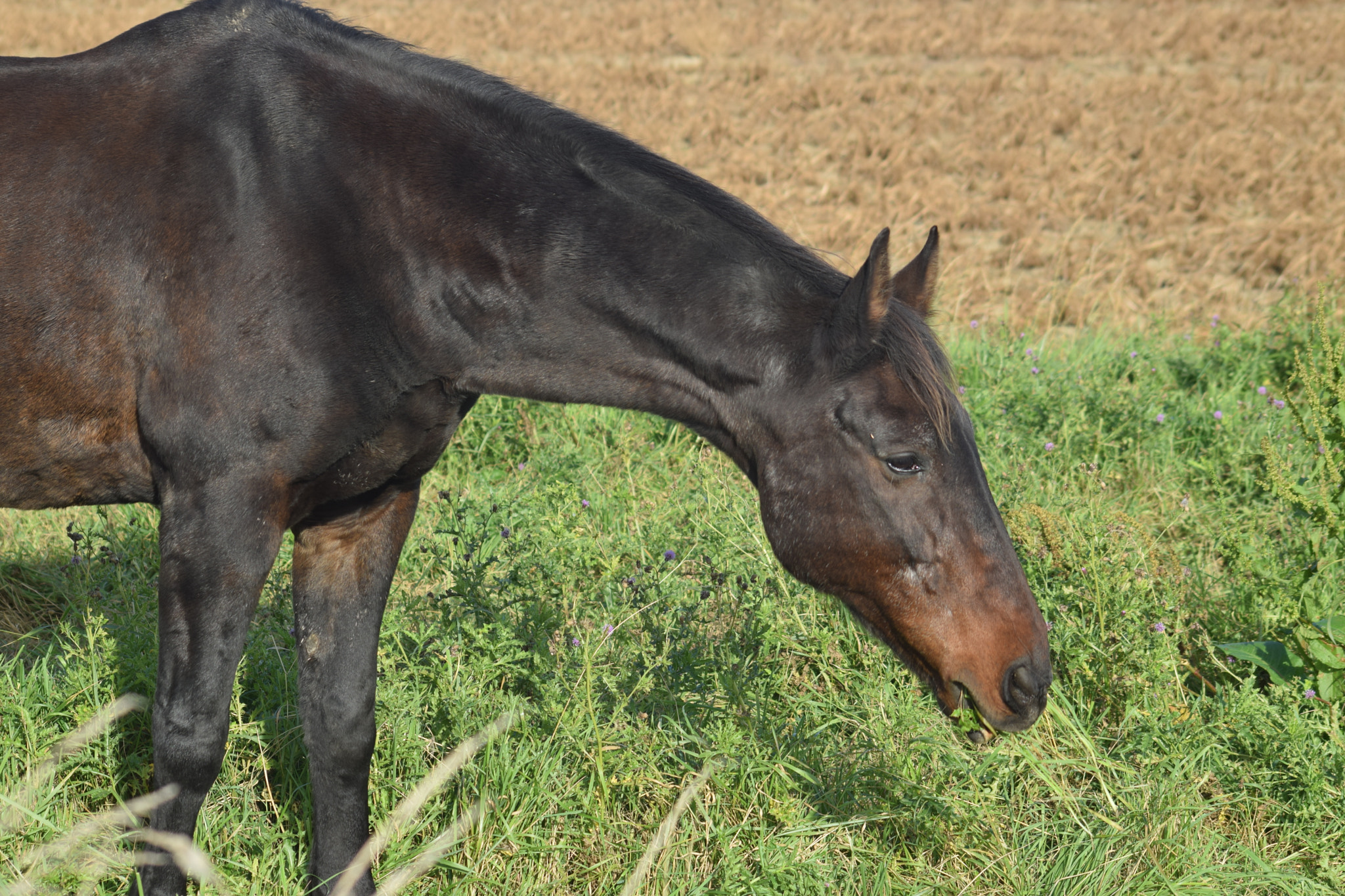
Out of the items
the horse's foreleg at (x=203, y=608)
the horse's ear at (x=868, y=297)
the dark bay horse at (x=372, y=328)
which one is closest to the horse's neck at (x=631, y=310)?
the dark bay horse at (x=372, y=328)

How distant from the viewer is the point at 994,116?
13641 millimetres

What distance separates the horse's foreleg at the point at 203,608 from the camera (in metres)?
2.65

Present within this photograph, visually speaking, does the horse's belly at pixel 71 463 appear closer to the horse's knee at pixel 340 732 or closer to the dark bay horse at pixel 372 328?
Result: the dark bay horse at pixel 372 328

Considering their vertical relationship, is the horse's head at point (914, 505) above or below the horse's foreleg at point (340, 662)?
above

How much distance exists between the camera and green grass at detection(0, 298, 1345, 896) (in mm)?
3057

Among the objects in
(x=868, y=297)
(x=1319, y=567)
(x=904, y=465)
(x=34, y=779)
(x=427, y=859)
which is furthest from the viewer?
(x=1319, y=567)

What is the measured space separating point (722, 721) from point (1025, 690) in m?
1.10

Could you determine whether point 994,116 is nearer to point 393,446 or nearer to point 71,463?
→ point 393,446

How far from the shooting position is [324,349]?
2.66m

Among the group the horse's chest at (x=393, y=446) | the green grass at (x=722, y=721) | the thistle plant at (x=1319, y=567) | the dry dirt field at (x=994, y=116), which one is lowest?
the dry dirt field at (x=994, y=116)

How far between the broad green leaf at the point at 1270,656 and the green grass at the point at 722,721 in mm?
98

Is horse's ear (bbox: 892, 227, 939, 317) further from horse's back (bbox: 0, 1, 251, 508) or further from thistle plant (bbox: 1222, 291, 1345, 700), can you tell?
horse's back (bbox: 0, 1, 251, 508)

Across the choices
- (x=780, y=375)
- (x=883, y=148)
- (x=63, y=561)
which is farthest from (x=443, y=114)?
(x=883, y=148)

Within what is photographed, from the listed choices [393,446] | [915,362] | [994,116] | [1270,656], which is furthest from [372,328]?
[994,116]
